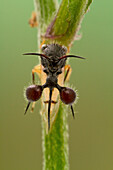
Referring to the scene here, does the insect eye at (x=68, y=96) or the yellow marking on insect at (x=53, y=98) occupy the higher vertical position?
the yellow marking on insect at (x=53, y=98)

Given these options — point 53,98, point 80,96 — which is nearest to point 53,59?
point 53,98

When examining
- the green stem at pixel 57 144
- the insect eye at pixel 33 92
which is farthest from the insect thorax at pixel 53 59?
the green stem at pixel 57 144

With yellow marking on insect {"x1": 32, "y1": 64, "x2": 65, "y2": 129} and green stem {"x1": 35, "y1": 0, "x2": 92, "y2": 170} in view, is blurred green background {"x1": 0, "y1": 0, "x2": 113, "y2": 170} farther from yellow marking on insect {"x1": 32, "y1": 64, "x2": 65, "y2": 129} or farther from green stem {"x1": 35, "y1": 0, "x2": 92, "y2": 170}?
yellow marking on insect {"x1": 32, "y1": 64, "x2": 65, "y2": 129}

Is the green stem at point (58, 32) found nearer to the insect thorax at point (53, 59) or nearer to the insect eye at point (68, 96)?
the insect thorax at point (53, 59)

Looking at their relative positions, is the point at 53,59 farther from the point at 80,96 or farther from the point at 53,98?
the point at 80,96

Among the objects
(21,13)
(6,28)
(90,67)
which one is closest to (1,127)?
(90,67)

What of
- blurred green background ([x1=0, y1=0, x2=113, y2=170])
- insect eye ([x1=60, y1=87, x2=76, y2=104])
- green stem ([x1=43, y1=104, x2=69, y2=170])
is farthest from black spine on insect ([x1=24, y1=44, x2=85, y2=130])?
blurred green background ([x1=0, y1=0, x2=113, y2=170])
